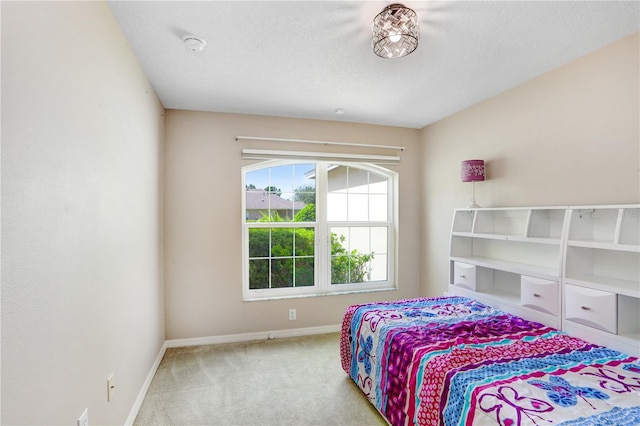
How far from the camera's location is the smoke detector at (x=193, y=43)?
1.96 m

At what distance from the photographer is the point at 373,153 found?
12.7 feet

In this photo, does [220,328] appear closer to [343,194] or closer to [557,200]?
[343,194]

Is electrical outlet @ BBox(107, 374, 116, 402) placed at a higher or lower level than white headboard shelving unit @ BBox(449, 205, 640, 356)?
lower

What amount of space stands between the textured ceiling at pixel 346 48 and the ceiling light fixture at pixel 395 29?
0.24 ft

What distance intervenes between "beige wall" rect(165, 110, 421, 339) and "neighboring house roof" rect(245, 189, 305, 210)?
165 mm

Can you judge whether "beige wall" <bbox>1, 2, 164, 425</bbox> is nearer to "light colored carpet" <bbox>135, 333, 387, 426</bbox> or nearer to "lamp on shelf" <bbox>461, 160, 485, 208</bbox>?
"light colored carpet" <bbox>135, 333, 387, 426</bbox>

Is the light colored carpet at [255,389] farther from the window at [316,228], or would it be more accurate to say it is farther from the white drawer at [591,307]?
the white drawer at [591,307]

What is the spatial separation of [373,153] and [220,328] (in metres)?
2.60

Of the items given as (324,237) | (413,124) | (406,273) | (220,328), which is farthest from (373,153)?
(220,328)

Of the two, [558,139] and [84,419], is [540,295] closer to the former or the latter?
[558,139]

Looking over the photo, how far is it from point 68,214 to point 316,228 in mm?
2679

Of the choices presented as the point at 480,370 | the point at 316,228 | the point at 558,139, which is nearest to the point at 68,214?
the point at 480,370

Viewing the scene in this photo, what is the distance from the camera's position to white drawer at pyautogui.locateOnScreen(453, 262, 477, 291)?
287 centimetres

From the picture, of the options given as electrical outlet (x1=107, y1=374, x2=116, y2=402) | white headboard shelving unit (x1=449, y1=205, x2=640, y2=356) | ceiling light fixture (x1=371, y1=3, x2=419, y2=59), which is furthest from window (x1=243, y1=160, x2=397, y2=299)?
ceiling light fixture (x1=371, y1=3, x2=419, y2=59)
